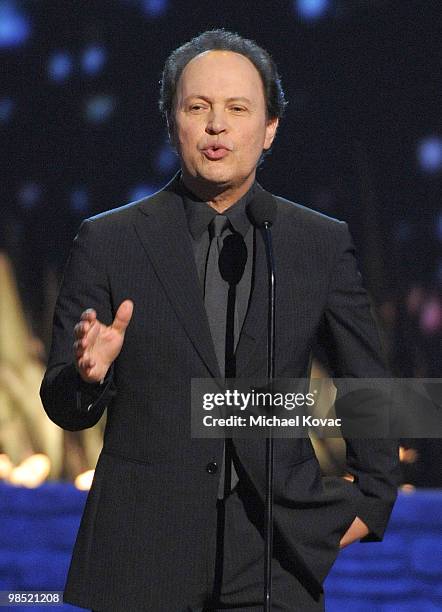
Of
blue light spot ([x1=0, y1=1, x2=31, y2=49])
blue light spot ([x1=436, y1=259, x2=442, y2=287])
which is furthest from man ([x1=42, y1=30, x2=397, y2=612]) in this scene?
blue light spot ([x1=0, y1=1, x2=31, y2=49])

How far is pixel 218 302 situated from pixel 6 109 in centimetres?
189

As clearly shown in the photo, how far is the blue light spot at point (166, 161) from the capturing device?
3.42 metres

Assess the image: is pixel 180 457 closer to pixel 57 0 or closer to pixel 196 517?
pixel 196 517

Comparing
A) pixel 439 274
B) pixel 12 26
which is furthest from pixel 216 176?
pixel 12 26

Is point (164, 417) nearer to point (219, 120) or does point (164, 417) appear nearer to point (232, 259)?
point (232, 259)

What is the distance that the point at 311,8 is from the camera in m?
3.34

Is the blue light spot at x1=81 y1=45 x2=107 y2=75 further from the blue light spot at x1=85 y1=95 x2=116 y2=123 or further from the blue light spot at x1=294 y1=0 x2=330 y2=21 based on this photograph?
the blue light spot at x1=294 y1=0 x2=330 y2=21

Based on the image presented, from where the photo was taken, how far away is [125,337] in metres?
1.78

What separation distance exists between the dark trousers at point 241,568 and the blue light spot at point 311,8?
6.38ft

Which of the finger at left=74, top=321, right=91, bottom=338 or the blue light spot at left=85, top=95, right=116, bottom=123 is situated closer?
the finger at left=74, top=321, right=91, bottom=338

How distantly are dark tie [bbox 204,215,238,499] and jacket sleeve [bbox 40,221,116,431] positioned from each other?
6.3 inches

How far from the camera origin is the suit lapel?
1752mm

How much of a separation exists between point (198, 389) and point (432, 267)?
63.3 inches
